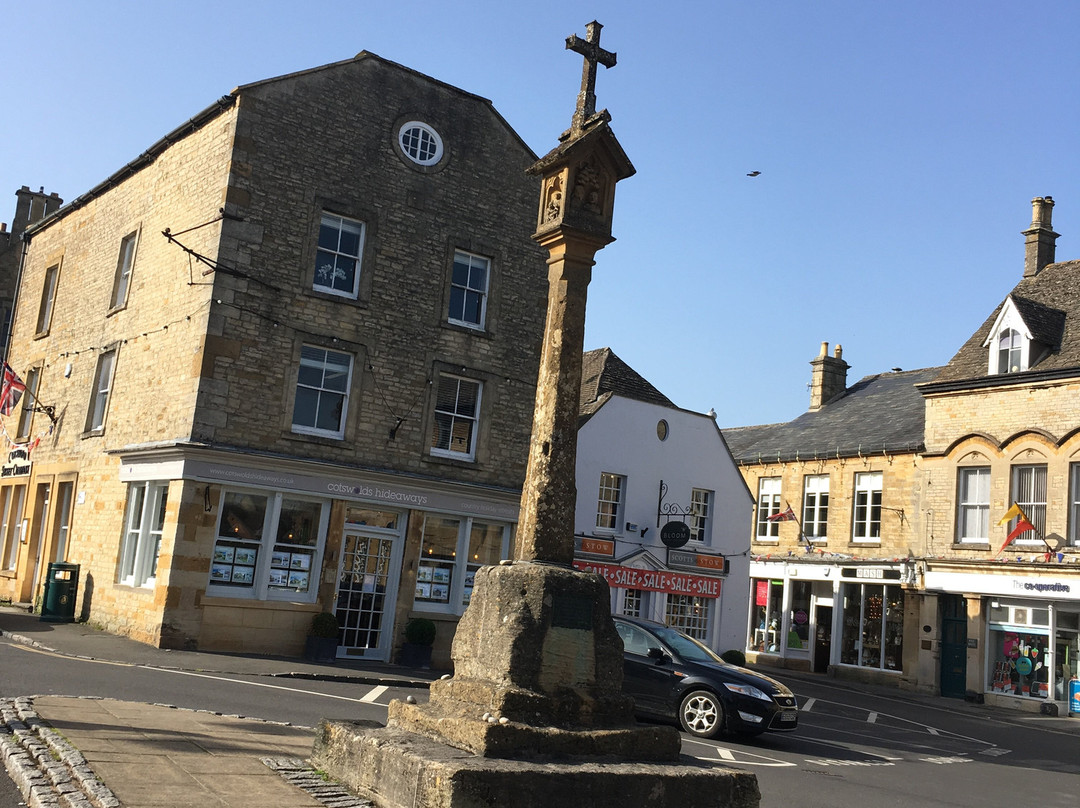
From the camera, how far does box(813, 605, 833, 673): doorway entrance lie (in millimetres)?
31797

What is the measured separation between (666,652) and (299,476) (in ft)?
25.2

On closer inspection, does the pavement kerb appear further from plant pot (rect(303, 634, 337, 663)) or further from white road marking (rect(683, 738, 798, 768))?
white road marking (rect(683, 738, 798, 768))

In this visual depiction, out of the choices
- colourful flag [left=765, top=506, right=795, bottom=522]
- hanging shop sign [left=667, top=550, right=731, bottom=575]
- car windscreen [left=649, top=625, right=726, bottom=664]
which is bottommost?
car windscreen [left=649, top=625, right=726, bottom=664]

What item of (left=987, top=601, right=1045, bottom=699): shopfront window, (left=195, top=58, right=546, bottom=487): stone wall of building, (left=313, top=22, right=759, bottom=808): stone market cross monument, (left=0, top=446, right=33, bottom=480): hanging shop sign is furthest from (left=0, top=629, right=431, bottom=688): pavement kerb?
(left=987, top=601, right=1045, bottom=699): shopfront window

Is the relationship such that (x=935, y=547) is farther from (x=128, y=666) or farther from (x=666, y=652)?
(x=128, y=666)

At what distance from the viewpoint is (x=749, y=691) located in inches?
534

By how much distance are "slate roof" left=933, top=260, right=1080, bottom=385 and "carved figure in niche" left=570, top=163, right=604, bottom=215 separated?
66.0ft

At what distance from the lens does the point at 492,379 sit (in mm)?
21234

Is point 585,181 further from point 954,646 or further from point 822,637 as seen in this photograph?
point 822,637

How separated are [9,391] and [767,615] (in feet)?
78.2

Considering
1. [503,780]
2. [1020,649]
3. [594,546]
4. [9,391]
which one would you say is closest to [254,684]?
[503,780]

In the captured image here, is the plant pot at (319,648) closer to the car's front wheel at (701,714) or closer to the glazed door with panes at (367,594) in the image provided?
the glazed door with panes at (367,594)

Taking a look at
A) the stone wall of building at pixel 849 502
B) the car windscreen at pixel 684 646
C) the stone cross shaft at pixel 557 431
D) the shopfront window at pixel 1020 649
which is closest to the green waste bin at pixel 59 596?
the car windscreen at pixel 684 646

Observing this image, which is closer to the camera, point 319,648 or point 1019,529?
point 319,648
